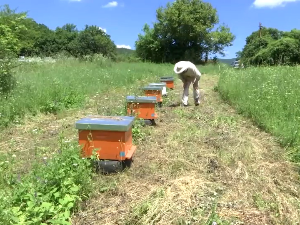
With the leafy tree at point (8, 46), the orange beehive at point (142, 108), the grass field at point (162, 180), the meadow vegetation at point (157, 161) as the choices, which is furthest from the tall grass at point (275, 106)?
the leafy tree at point (8, 46)

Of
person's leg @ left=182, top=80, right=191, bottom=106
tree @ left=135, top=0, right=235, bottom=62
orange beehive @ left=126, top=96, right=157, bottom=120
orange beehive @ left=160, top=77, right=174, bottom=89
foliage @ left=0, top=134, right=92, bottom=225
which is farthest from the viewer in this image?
tree @ left=135, top=0, right=235, bottom=62

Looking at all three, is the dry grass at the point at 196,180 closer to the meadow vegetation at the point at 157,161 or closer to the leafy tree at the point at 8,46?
the meadow vegetation at the point at 157,161

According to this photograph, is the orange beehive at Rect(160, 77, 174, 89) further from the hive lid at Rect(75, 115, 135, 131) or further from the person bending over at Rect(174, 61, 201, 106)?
the hive lid at Rect(75, 115, 135, 131)

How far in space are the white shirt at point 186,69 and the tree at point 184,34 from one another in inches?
1015

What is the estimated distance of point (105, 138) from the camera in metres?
3.16

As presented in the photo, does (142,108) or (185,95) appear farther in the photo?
(185,95)

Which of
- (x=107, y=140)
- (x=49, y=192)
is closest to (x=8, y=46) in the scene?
(x=107, y=140)

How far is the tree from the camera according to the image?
3212cm

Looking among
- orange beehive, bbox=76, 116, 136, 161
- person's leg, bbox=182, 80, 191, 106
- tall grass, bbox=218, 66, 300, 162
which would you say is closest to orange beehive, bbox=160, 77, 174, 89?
tall grass, bbox=218, 66, 300, 162

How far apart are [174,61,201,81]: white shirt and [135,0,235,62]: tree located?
25.8 metres

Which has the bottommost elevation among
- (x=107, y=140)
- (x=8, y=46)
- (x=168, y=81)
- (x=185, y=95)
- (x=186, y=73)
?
(x=107, y=140)

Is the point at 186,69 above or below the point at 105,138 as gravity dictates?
above

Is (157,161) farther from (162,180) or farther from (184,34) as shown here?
(184,34)

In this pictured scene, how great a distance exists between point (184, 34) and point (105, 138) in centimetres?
3136
